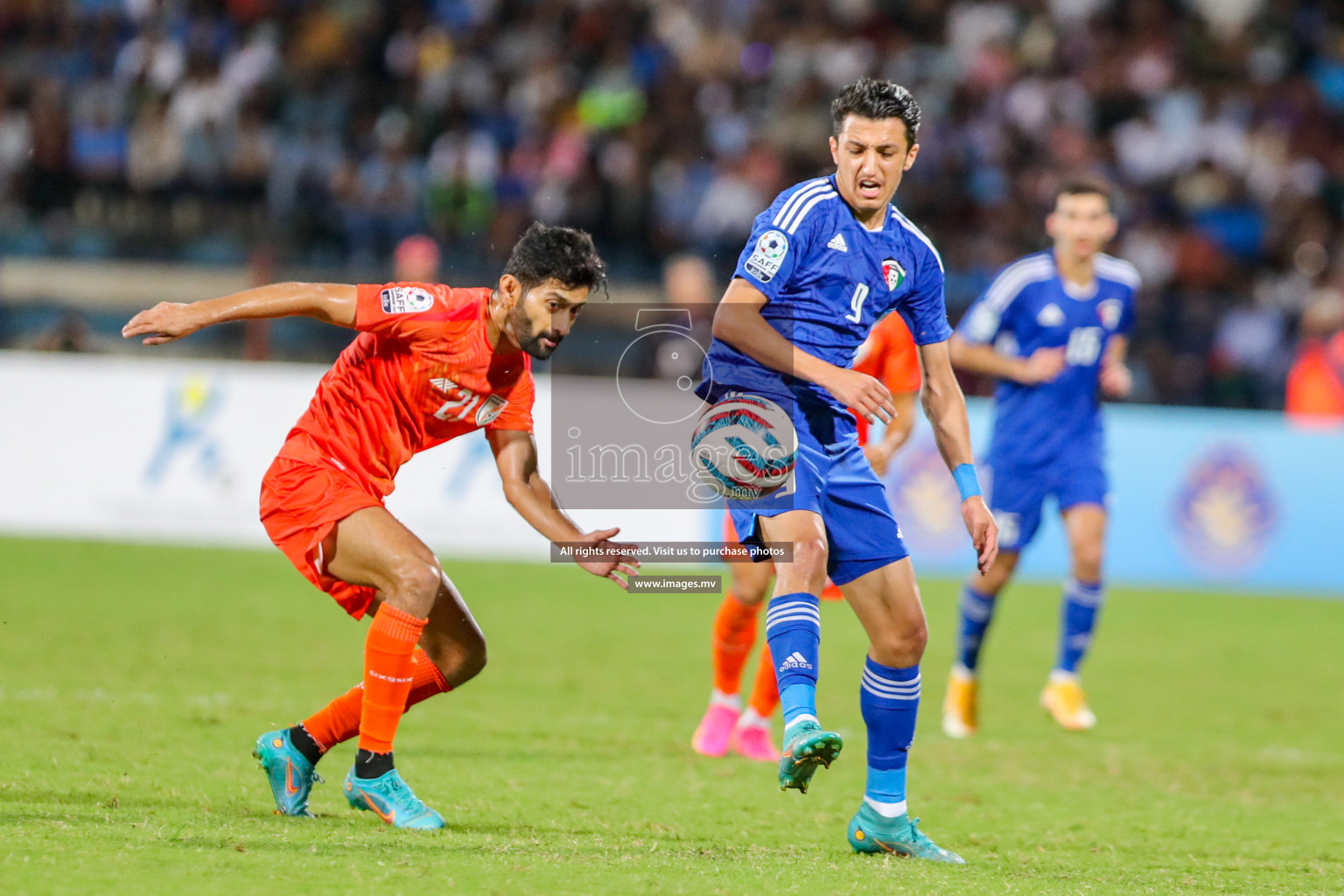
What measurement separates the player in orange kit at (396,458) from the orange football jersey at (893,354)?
2.28 metres

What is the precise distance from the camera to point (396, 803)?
4902mm

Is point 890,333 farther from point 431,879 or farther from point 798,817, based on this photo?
point 431,879

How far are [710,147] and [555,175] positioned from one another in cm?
197

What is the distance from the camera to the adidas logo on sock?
4.52 meters

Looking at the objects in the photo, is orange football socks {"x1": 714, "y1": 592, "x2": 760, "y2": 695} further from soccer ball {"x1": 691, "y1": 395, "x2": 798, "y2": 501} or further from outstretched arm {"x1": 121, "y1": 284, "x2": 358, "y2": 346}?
outstretched arm {"x1": 121, "y1": 284, "x2": 358, "y2": 346}

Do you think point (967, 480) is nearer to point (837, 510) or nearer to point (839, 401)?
point (837, 510)

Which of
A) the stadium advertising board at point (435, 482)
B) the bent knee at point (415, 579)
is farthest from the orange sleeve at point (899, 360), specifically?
the stadium advertising board at point (435, 482)

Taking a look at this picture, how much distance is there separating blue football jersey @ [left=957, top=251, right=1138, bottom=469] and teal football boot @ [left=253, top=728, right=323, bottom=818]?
14.4 ft

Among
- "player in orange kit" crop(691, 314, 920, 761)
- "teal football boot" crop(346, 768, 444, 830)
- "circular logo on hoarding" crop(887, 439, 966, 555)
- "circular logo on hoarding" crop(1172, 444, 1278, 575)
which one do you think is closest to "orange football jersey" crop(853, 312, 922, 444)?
"player in orange kit" crop(691, 314, 920, 761)

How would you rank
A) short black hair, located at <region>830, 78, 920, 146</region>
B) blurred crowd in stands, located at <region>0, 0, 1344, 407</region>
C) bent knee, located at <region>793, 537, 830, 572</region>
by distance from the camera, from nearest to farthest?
bent knee, located at <region>793, 537, 830, 572</region> → short black hair, located at <region>830, 78, 920, 146</region> → blurred crowd in stands, located at <region>0, 0, 1344, 407</region>

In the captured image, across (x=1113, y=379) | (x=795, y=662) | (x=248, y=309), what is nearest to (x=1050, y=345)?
(x=1113, y=379)

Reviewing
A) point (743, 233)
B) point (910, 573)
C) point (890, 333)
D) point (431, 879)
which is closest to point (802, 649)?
point (910, 573)

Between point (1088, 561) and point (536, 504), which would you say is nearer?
point (536, 504)

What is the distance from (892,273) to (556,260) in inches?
42.3
